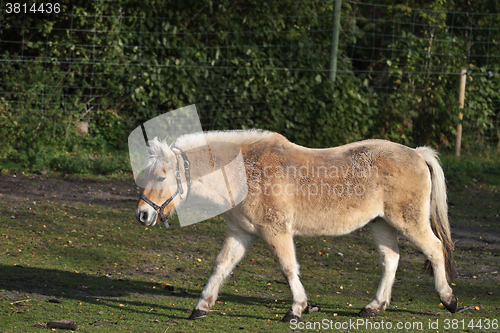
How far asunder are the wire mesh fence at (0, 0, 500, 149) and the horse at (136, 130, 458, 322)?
20.2ft

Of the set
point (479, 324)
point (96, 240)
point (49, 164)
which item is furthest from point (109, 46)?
point (479, 324)

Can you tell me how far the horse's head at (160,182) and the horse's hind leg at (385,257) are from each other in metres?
1.97

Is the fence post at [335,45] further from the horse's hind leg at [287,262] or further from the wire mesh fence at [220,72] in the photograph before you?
the horse's hind leg at [287,262]

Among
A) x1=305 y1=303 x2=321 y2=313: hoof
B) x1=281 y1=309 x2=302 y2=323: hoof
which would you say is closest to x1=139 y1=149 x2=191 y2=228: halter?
x1=281 y1=309 x2=302 y2=323: hoof

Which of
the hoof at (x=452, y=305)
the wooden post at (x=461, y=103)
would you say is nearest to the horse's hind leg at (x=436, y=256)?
the hoof at (x=452, y=305)

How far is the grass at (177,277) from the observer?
482cm

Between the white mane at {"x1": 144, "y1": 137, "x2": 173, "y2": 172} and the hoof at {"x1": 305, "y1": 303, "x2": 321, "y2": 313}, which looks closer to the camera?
the white mane at {"x1": 144, "y1": 137, "x2": 173, "y2": 172}

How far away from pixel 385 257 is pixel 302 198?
1037mm

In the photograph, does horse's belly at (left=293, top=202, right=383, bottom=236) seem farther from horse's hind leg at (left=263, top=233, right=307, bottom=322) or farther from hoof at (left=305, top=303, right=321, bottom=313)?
hoof at (left=305, top=303, right=321, bottom=313)

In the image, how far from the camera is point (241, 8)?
39.4ft

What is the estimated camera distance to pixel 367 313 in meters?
5.06

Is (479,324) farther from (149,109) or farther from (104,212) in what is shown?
(149,109)

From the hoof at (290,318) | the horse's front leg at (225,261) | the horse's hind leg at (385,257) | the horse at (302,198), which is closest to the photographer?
the hoof at (290,318)

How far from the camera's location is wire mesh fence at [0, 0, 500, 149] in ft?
37.5
